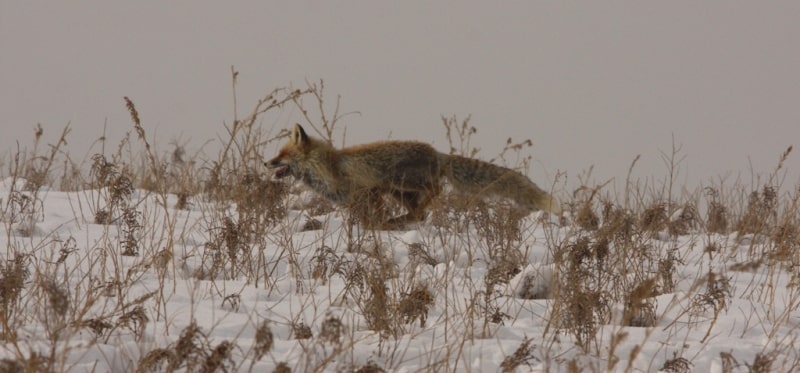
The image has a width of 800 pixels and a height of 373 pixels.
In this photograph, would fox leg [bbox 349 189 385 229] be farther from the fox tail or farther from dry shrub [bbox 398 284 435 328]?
dry shrub [bbox 398 284 435 328]

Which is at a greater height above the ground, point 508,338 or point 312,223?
point 312,223

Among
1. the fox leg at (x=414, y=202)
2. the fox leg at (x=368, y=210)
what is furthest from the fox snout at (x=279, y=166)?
the fox leg at (x=414, y=202)

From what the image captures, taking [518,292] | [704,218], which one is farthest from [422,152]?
[518,292]

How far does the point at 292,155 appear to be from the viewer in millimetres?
9336

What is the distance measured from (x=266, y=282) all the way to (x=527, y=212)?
4027mm

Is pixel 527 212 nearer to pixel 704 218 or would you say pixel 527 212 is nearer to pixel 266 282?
pixel 704 218

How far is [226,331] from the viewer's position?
4.54 metres

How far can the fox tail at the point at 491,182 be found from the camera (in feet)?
29.5

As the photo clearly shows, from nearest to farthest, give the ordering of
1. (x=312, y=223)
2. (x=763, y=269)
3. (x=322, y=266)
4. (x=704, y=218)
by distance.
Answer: (x=322, y=266) → (x=763, y=269) → (x=312, y=223) → (x=704, y=218)

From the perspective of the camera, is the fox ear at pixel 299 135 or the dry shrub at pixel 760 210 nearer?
the dry shrub at pixel 760 210

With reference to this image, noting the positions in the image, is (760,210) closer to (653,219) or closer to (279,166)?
(653,219)

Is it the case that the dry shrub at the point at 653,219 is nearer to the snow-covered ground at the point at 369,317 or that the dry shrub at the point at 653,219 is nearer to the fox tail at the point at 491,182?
the snow-covered ground at the point at 369,317

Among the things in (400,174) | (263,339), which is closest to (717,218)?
(400,174)

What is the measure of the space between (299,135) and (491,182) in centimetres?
221
